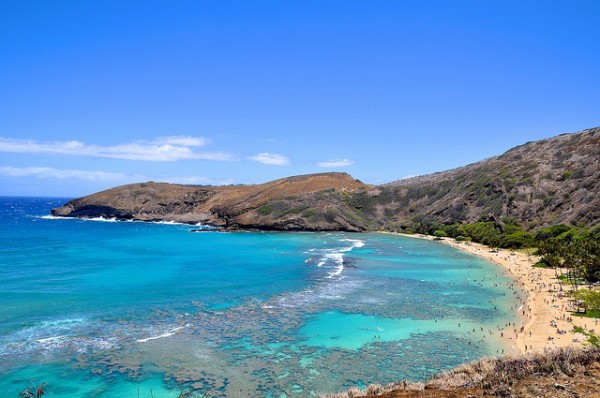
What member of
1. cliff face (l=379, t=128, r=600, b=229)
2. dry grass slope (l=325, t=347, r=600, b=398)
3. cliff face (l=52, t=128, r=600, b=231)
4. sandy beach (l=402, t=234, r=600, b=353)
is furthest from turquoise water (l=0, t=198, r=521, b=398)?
cliff face (l=52, t=128, r=600, b=231)

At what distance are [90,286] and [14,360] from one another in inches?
851

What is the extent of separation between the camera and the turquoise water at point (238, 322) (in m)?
23.6

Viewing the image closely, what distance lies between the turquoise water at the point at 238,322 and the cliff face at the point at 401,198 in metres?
33.9

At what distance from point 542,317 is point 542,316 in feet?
1.05

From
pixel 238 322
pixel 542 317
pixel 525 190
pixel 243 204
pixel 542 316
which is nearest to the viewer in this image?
pixel 238 322

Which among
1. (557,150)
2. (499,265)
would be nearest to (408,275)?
(499,265)

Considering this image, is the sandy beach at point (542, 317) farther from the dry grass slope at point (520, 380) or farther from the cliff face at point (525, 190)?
the cliff face at point (525, 190)

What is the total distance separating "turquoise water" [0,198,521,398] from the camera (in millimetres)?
23594

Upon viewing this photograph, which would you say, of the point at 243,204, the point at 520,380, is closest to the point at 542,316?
the point at 520,380

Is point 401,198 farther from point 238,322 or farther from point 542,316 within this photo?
point 238,322

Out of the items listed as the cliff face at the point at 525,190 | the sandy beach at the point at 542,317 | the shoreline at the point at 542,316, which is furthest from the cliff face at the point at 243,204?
the sandy beach at the point at 542,317

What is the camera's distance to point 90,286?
46188 millimetres

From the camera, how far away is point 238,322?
110 ft

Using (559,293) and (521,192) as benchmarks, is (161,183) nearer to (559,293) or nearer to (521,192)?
(521,192)
